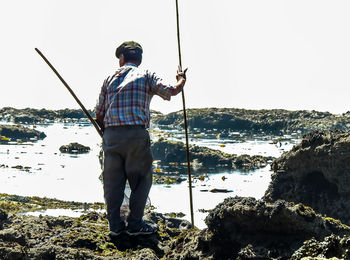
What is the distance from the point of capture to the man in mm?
6312

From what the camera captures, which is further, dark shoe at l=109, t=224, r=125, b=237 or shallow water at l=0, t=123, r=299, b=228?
shallow water at l=0, t=123, r=299, b=228

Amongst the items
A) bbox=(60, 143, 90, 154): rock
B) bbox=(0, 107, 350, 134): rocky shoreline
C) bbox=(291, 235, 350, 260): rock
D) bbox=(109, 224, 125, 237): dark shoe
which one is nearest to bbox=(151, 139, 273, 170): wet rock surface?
bbox=(60, 143, 90, 154): rock

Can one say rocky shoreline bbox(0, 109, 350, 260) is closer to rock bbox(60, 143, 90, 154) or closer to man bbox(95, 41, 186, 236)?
man bbox(95, 41, 186, 236)

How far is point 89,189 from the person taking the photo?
67.3 feet

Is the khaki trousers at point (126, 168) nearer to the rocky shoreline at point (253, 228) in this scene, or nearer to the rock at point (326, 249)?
the rocky shoreline at point (253, 228)

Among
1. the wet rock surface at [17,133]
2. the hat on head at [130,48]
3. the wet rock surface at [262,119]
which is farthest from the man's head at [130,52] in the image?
the wet rock surface at [262,119]

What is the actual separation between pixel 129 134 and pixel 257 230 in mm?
1987

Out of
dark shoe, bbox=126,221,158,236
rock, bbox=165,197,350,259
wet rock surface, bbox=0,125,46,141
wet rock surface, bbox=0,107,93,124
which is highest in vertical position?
wet rock surface, bbox=0,107,93,124

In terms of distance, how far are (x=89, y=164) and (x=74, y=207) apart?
1551cm

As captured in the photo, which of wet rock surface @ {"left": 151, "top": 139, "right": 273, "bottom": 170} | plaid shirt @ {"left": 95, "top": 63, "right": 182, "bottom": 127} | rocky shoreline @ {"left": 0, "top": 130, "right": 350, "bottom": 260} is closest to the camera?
rocky shoreline @ {"left": 0, "top": 130, "right": 350, "bottom": 260}

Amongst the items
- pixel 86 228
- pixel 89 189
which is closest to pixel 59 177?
pixel 89 189

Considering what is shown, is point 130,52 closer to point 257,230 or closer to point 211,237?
point 211,237

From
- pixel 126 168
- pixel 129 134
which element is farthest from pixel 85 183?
pixel 129 134

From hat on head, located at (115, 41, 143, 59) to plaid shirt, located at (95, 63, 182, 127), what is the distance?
31 cm
